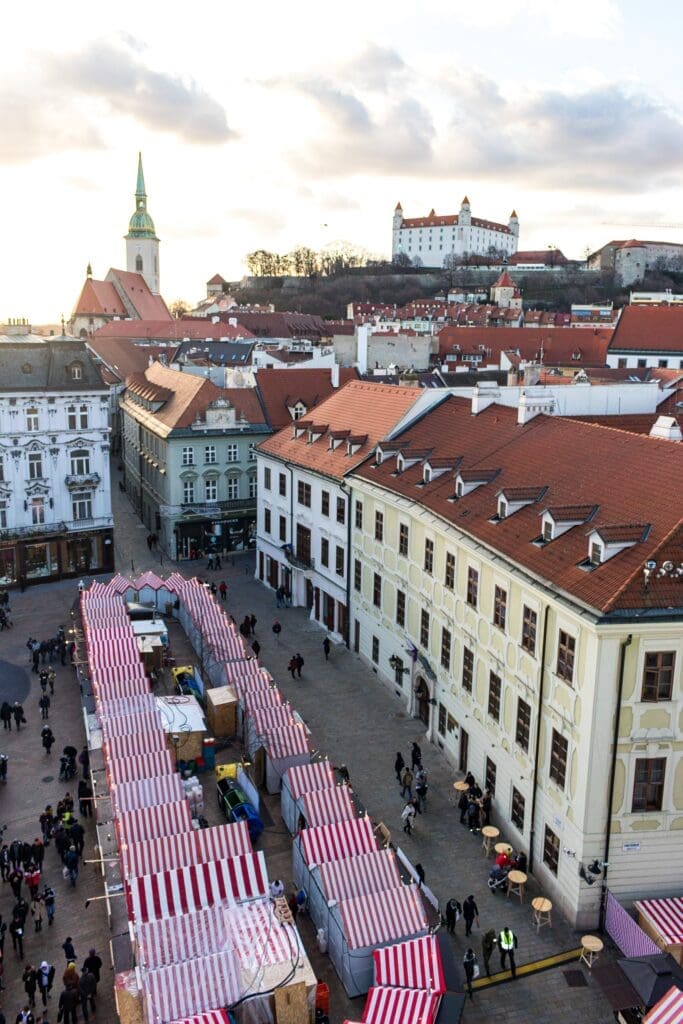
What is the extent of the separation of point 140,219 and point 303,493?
5141 inches

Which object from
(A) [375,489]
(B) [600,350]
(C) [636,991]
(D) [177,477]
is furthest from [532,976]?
(B) [600,350]

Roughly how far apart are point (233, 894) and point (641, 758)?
33.0 feet

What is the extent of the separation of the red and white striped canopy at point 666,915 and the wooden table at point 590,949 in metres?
1.29

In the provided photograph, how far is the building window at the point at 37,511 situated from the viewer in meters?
46.2

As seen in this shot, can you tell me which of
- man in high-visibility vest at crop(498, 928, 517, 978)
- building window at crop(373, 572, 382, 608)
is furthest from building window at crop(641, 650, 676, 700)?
building window at crop(373, 572, 382, 608)

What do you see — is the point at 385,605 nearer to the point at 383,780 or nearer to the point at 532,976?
the point at 383,780

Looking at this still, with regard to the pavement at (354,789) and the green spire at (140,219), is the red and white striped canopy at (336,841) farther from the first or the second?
the green spire at (140,219)

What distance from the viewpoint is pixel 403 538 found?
1300 inches

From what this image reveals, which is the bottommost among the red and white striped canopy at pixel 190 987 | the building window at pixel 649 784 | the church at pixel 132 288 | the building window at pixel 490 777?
the building window at pixel 490 777

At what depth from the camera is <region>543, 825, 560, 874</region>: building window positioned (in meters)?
22.2

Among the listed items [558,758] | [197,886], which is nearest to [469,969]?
[558,758]

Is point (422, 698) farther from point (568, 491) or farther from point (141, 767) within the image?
point (141, 767)

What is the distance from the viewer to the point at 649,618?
1956 cm

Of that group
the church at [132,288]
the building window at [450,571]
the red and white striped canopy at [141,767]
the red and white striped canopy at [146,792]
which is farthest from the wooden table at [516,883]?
the church at [132,288]
